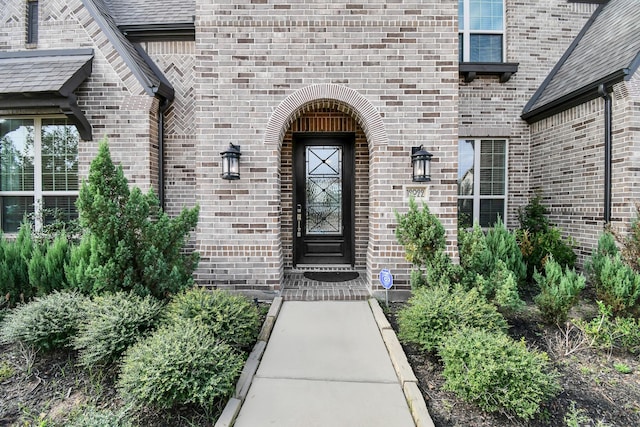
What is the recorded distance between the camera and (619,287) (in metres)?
3.57

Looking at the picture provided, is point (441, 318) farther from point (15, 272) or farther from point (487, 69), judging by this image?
point (487, 69)

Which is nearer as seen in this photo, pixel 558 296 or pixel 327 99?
pixel 558 296

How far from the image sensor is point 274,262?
15.1 feet

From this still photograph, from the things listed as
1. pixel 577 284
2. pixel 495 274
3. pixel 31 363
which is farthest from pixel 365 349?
pixel 31 363

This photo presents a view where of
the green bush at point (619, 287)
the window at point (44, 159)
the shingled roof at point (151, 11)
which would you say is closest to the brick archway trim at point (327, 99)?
the shingled roof at point (151, 11)

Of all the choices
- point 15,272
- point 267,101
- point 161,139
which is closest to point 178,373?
point 15,272

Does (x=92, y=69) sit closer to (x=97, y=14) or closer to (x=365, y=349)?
(x=97, y=14)

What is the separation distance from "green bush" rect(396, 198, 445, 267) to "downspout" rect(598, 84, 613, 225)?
3.39 m

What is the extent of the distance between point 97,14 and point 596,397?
812cm

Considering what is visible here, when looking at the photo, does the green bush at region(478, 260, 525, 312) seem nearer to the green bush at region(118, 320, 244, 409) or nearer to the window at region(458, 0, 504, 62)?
the green bush at region(118, 320, 244, 409)

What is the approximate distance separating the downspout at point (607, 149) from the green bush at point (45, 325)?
7529 mm

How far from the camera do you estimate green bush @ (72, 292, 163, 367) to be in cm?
274

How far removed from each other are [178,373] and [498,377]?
8.11ft

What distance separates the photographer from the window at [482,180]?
21.4 feet
